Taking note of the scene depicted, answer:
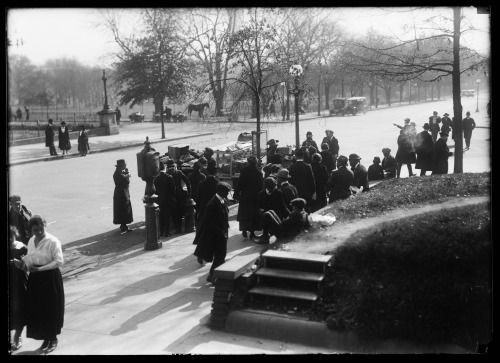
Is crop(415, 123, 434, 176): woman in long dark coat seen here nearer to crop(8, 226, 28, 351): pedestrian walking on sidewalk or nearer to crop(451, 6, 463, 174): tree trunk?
crop(451, 6, 463, 174): tree trunk

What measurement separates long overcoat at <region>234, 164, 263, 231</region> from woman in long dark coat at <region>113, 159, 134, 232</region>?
2811mm

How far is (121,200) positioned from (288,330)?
6.83 metres

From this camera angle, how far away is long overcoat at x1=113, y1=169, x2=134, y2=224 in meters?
12.8

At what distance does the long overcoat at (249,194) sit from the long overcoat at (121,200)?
2.81m

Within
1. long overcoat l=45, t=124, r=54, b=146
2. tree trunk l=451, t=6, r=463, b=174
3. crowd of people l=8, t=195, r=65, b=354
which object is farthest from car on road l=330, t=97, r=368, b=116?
crowd of people l=8, t=195, r=65, b=354

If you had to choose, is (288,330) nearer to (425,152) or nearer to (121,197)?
(121,197)

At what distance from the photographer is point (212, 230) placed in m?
8.84

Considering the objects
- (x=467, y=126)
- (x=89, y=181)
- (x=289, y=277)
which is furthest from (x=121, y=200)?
(x=467, y=126)

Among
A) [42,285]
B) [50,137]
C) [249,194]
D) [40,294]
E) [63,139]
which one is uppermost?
[50,137]

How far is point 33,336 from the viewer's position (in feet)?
22.3

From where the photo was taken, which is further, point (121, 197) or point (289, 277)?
point (121, 197)

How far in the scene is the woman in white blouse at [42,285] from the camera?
6.75m

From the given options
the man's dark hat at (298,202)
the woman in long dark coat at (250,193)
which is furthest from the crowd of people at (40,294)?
the woman in long dark coat at (250,193)
